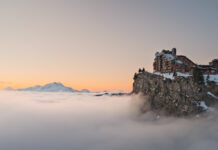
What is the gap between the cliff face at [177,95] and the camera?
4778 centimetres

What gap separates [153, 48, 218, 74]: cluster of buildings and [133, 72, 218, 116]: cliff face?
6.13 m

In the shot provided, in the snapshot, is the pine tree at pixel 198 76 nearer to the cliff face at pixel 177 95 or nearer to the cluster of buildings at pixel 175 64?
the cliff face at pixel 177 95

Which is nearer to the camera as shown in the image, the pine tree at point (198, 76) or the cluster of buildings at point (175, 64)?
the pine tree at point (198, 76)

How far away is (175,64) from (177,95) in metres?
15.1

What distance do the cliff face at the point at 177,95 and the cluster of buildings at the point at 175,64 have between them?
20.1ft

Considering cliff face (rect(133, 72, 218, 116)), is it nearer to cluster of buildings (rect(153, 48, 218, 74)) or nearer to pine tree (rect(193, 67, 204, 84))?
pine tree (rect(193, 67, 204, 84))

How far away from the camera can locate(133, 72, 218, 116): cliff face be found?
4778 cm

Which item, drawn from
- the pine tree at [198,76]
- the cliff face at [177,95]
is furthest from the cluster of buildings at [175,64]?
the cliff face at [177,95]

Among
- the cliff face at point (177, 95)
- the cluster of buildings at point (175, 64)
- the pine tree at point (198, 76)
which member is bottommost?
→ the cliff face at point (177, 95)

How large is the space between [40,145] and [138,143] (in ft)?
482

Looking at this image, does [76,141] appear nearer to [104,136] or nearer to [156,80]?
[104,136]

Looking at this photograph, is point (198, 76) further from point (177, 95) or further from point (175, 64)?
point (175, 64)

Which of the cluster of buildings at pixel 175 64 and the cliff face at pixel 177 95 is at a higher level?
the cluster of buildings at pixel 175 64

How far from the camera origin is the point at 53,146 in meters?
185
